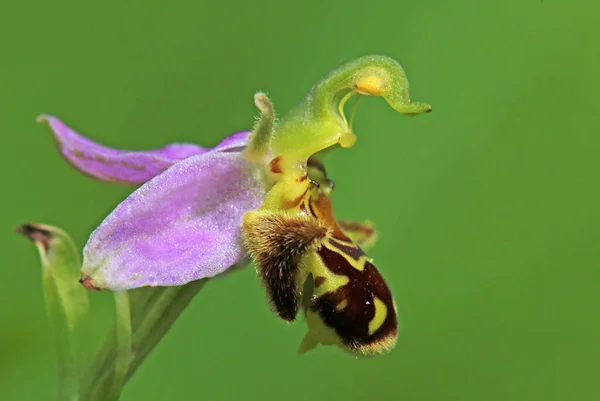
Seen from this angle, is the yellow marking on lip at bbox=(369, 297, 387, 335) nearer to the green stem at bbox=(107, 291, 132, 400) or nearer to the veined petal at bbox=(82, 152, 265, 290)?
the veined petal at bbox=(82, 152, 265, 290)

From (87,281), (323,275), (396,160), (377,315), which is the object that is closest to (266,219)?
(323,275)

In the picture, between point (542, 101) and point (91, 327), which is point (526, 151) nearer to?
point (542, 101)

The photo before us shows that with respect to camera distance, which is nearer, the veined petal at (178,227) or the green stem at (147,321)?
the veined petal at (178,227)

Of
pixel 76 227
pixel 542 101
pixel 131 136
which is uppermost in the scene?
pixel 542 101

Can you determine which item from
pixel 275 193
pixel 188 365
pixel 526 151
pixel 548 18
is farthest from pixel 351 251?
pixel 548 18

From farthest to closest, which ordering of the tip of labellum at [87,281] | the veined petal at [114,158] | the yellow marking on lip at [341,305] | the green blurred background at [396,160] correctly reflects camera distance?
the green blurred background at [396,160] → the veined petal at [114,158] → the yellow marking on lip at [341,305] → the tip of labellum at [87,281]

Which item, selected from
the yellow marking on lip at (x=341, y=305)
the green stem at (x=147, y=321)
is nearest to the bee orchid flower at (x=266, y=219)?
the yellow marking on lip at (x=341, y=305)

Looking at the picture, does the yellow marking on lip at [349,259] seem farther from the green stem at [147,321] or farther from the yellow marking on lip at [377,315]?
the green stem at [147,321]
